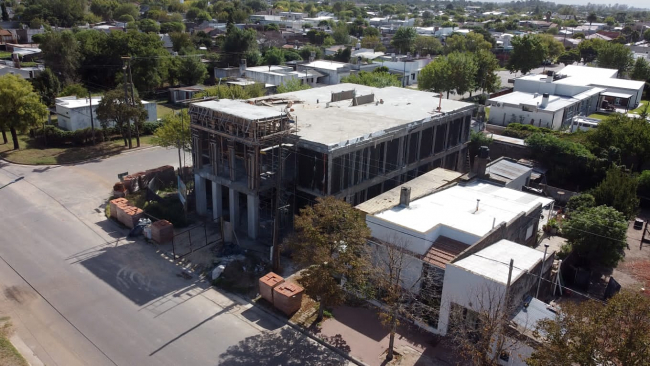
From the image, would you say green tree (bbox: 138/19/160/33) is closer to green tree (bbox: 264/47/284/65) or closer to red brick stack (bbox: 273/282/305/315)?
green tree (bbox: 264/47/284/65)

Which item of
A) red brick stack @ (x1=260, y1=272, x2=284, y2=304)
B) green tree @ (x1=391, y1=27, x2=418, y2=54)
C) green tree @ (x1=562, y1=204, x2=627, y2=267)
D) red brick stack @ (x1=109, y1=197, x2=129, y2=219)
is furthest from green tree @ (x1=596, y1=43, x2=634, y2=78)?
red brick stack @ (x1=109, y1=197, x2=129, y2=219)

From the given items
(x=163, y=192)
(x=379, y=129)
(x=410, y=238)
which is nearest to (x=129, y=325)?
(x=410, y=238)

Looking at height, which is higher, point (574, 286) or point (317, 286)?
point (317, 286)

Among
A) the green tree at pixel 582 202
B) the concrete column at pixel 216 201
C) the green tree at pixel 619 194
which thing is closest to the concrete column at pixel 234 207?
the concrete column at pixel 216 201

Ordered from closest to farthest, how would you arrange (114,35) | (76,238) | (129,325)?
(129,325) → (76,238) → (114,35)

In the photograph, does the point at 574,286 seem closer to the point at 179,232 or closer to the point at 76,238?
the point at 179,232
